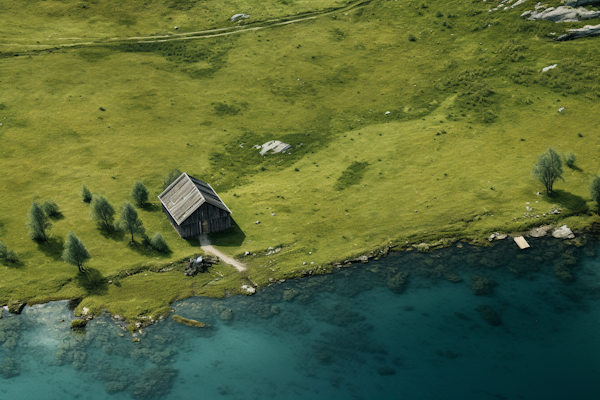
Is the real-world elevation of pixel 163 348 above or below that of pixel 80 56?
below

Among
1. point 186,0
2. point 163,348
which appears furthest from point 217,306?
point 186,0

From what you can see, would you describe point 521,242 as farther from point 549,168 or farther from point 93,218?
point 93,218

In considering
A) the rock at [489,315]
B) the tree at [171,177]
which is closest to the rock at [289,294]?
the rock at [489,315]

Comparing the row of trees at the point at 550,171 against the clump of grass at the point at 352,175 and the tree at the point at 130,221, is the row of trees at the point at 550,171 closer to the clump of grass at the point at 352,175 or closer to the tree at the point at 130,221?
the clump of grass at the point at 352,175

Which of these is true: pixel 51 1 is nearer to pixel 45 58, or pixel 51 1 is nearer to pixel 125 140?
pixel 45 58

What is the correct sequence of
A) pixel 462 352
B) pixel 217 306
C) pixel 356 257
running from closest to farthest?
pixel 462 352 < pixel 217 306 < pixel 356 257

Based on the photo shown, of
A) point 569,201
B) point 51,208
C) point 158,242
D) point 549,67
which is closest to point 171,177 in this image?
point 158,242

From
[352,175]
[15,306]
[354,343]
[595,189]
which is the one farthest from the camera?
[352,175]
